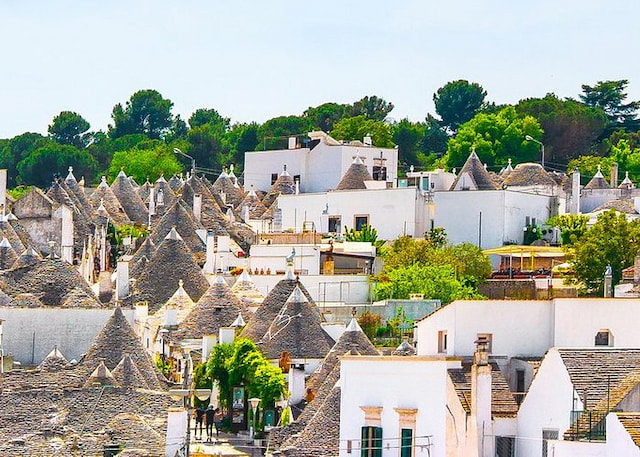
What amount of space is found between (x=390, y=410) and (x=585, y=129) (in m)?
105

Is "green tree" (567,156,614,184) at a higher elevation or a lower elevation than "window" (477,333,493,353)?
higher

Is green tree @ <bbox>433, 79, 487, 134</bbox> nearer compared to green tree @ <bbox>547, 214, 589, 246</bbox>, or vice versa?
green tree @ <bbox>547, 214, 589, 246</bbox>

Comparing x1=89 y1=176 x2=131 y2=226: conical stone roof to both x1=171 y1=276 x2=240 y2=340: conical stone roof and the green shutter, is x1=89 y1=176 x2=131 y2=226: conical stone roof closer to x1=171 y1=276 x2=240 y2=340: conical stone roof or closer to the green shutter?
x1=171 y1=276 x2=240 y2=340: conical stone roof

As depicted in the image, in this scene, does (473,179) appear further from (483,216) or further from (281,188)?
(281,188)

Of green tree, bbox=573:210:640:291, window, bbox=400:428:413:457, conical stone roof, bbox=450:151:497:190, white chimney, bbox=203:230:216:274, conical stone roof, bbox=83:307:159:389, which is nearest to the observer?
window, bbox=400:428:413:457

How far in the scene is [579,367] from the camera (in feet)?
141

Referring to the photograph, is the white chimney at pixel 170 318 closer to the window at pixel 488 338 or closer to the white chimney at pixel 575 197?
the window at pixel 488 338

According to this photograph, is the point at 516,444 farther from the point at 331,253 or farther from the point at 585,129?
the point at 585,129

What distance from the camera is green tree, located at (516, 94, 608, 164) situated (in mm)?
146500

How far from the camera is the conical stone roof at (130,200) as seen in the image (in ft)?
370

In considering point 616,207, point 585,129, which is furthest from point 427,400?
point 585,129

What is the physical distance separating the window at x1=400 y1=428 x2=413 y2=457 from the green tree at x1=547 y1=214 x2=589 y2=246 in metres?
42.7

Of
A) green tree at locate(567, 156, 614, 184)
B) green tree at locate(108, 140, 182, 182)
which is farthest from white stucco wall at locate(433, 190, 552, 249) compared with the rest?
green tree at locate(108, 140, 182, 182)

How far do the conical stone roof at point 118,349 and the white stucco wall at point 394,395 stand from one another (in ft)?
51.0
